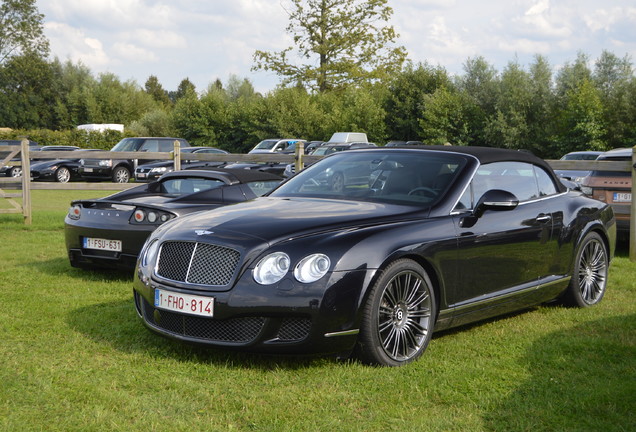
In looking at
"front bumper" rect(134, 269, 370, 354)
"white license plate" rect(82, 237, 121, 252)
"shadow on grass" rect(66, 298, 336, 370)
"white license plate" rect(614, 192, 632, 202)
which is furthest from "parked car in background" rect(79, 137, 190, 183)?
"front bumper" rect(134, 269, 370, 354)

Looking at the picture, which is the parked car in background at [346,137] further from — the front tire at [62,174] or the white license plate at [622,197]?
the white license plate at [622,197]

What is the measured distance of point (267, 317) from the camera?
15.0 feet

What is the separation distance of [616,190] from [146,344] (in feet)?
24.3

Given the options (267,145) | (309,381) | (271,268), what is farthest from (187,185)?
(267,145)

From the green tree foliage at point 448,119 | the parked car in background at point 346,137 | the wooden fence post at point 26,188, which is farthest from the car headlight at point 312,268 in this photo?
the green tree foliage at point 448,119

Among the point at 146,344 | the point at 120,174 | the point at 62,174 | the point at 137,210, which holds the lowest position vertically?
the point at 62,174

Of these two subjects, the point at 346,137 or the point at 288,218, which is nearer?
the point at 288,218

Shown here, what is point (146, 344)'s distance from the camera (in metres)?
5.40

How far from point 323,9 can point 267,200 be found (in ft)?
162

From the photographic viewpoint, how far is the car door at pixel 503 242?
5.45m

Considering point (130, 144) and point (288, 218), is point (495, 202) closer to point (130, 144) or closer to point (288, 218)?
point (288, 218)

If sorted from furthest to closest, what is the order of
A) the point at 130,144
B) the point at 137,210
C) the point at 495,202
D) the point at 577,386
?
the point at 130,144, the point at 137,210, the point at 495,202, the point at 577,386

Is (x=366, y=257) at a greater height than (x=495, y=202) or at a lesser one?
lesser

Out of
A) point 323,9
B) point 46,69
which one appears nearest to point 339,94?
point 323,9
